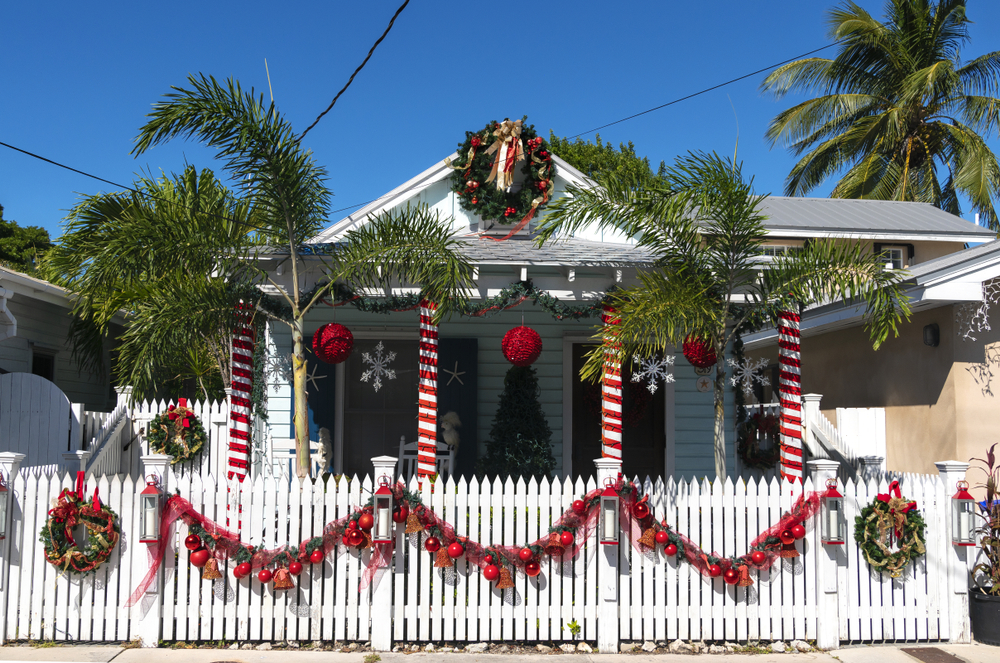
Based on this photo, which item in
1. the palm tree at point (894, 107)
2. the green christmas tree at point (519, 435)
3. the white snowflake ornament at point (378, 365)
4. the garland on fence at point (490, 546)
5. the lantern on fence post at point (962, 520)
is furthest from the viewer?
the palm tree at point (894, 107)

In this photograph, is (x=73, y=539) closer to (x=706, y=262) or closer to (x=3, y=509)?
(x=3, y=509)

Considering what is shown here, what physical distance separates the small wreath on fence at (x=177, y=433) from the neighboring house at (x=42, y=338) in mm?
2313

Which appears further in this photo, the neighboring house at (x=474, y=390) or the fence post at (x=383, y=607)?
the neighboring house at (x=474, y=390)

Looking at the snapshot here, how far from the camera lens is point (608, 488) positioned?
5.75 meters

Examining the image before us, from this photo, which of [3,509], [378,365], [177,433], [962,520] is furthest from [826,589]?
[177,433]

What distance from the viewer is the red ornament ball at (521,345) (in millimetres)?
7570

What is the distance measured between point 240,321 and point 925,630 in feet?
21.4

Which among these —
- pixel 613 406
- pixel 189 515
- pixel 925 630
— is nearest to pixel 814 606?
pixel 925 630

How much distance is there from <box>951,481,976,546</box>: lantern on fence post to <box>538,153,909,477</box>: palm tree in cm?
145

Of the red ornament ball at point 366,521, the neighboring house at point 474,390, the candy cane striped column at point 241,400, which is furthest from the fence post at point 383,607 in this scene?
the neighboring house at point 474,390

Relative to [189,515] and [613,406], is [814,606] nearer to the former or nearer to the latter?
[613,406]

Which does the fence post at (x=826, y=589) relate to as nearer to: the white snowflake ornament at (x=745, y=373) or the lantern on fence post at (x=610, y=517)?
the lantern on fence post at (x=610, y=517)

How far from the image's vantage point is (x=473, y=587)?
5699 mm

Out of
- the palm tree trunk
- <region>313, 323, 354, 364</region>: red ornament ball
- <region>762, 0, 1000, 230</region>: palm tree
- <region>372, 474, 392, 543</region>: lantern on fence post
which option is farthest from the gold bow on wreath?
<region>762, 0, 1000, 230</region>: palm tree
